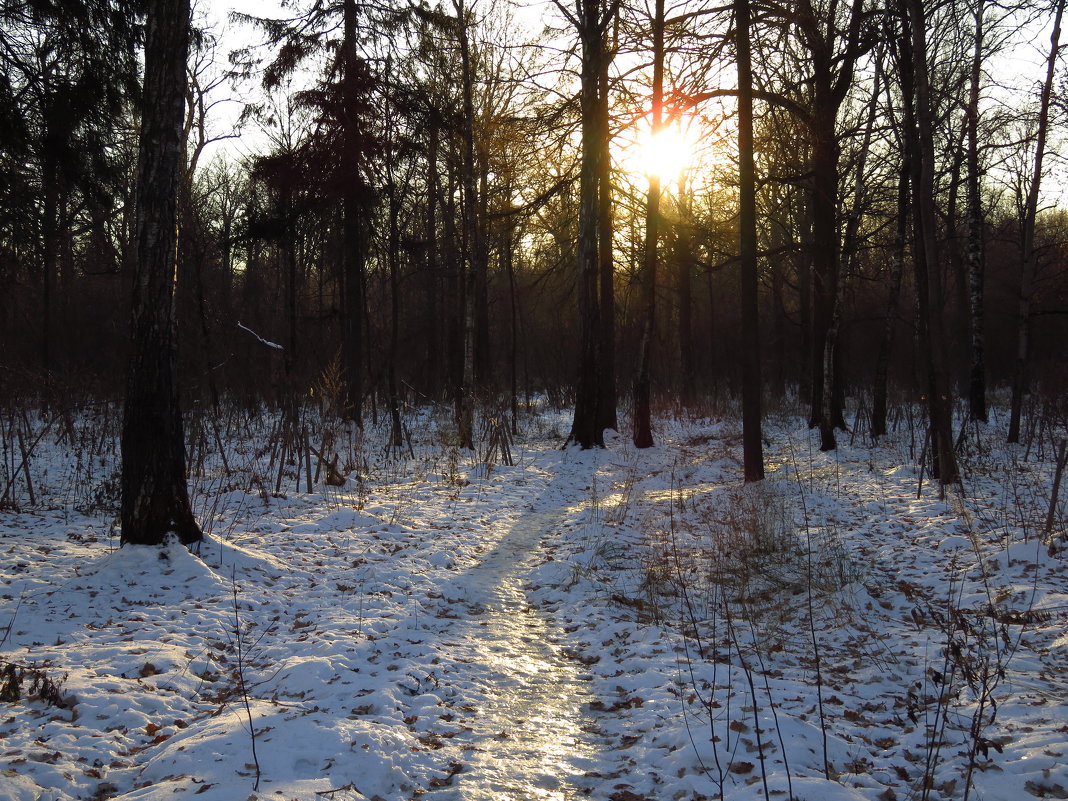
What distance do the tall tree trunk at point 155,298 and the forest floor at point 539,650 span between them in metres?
0.50

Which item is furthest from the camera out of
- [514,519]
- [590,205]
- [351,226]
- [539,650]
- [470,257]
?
[351,226]

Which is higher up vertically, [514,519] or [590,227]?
[590,227]

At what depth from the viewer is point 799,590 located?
5977mm

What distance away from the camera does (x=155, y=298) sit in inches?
235

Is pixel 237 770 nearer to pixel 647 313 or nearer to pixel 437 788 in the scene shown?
pixel 437 788

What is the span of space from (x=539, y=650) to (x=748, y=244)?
25.1 ft

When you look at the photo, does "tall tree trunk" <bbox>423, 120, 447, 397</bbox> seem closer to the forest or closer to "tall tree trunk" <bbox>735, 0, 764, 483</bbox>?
the forest

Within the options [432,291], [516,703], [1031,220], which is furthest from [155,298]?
[432,291]

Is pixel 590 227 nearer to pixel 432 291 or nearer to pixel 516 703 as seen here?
pixel 516 703

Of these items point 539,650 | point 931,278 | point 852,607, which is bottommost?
point 539,650

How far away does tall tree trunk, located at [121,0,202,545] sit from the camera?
596 centimetres

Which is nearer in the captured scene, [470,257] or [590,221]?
[590,221]

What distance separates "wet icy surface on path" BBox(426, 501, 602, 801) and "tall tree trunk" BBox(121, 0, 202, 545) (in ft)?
9.82

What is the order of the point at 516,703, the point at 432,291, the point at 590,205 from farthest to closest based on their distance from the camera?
1. the point at 432,291
2. the point at 590,205
3. the point at 516,703
